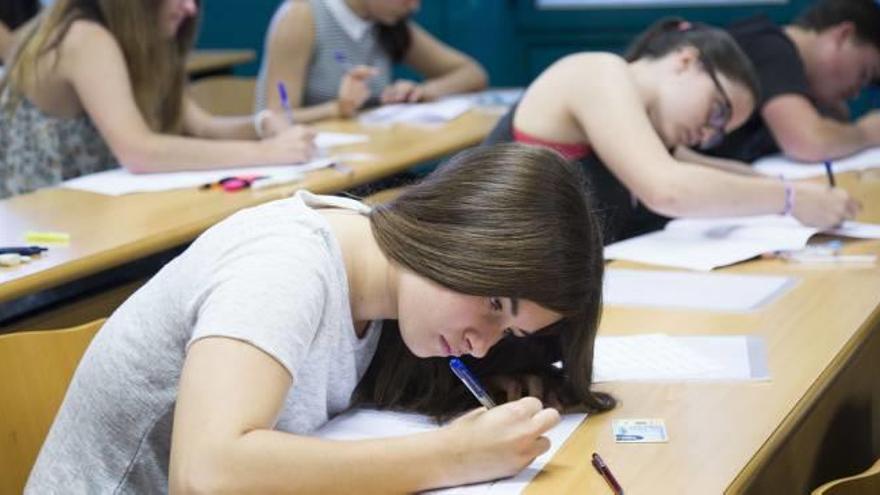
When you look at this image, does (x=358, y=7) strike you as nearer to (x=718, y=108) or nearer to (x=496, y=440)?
(x=718, y=108)

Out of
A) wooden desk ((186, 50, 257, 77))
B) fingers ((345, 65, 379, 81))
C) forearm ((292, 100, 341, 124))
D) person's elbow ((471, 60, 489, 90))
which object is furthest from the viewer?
wooden desk ((186, 50, 257, 77))

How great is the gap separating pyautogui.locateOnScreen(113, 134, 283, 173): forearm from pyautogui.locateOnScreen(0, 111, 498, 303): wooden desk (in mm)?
189

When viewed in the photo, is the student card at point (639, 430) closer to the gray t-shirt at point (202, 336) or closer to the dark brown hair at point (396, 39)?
the gray t-shirt at point (202, 336)

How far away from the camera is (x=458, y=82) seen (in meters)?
4.51

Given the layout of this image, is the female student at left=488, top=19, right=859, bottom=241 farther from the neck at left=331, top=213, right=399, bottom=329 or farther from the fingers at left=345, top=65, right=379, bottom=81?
the fingers at left=345, top=65, right=379, bottom=81

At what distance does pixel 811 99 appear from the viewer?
3.51m

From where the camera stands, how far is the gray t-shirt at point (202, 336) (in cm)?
146

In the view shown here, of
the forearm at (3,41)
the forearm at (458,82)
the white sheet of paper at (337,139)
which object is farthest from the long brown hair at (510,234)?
the forearm at (3,41)

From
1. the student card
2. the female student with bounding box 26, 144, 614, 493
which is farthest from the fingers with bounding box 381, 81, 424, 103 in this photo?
the student card

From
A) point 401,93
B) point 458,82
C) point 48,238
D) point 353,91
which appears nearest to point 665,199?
point 48,238

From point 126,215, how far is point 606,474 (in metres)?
1.58

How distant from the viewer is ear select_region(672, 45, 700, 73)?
2603 millimetres

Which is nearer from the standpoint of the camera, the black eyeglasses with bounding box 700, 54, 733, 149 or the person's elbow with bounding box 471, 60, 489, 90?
the black eyeglasses with bounding box 700, 54, 733, 149

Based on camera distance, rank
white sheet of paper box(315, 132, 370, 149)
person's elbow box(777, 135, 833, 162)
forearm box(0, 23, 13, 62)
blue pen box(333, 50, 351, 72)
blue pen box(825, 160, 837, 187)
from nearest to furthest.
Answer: blue pen box(825, 160, 837, 187) → person's elbow box(777, 135, 833, 162) → white sheet of paper box(315, 132, 370, 149) → blue pen box(333, 50, 351, 72) → forearm box(0, 23, 13, 62)
